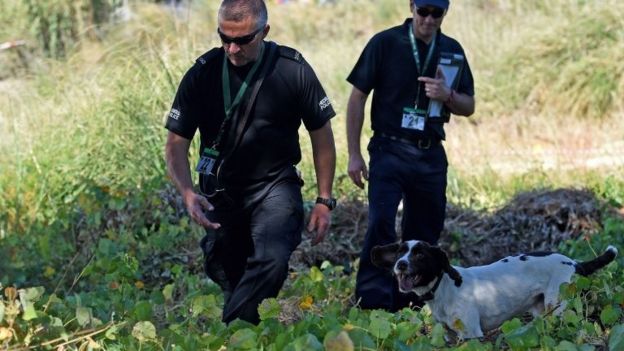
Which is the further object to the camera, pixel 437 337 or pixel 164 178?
pixel 164 178

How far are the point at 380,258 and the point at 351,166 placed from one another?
88 centimetres

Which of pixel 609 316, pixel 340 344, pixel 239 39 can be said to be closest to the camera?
pixel 340 344

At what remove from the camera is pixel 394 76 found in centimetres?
787

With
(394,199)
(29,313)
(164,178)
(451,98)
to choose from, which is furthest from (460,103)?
(164,178)

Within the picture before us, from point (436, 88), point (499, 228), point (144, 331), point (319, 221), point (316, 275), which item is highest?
point (436, 88)

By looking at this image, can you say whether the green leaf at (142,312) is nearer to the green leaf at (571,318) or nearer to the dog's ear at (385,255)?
the dog's ear at (385,255)

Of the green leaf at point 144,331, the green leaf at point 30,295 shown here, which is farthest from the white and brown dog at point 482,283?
the green leaf at point 30,295

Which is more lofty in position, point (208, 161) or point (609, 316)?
point (208, 161)

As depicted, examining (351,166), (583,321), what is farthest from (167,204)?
(583,321)

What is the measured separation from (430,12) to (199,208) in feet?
6.98

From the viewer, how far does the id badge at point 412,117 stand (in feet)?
25.6

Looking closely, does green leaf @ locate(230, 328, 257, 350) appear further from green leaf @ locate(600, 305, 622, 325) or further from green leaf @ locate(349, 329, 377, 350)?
green leaf @ locate(600, 305, 622, 325)

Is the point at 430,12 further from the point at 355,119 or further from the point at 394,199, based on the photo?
the point at 394,199

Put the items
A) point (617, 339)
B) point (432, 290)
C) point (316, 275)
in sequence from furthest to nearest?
1. point (316, 275)
2. point (432, 290)
3. point (617, 339)
